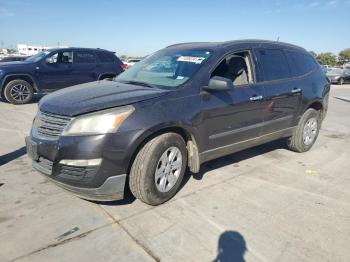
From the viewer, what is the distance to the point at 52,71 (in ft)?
33.0

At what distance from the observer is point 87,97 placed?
130 inches

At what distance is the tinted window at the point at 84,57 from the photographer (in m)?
10.5

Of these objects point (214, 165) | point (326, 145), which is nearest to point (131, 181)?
point (214, 165)

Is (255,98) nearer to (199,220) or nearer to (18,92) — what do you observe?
(199,220)

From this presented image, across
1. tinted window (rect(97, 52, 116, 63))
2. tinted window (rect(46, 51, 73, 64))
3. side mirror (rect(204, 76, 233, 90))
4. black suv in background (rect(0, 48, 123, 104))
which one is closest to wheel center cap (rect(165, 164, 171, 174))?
side mirror (rect(204, 76, 233, 90))

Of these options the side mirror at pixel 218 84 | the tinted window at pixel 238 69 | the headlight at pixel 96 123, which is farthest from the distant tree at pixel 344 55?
the headlight at pixel 96 123

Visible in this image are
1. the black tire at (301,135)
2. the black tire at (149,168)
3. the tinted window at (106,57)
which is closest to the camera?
the black tire at (149,168)

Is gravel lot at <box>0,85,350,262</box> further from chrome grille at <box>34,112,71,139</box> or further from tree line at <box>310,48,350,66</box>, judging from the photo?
tree line at <box>310,48,350,66</box>

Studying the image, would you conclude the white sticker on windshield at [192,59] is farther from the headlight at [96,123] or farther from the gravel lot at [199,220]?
the gravel lot at [199,220]

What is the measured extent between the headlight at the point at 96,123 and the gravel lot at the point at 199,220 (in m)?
0.89

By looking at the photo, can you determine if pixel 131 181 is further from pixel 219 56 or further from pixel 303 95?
pixel 303 95

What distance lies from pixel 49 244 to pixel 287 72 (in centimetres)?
404

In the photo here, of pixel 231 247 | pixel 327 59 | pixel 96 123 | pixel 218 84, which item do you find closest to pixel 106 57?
pixel 218 84

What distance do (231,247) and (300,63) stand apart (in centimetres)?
368
